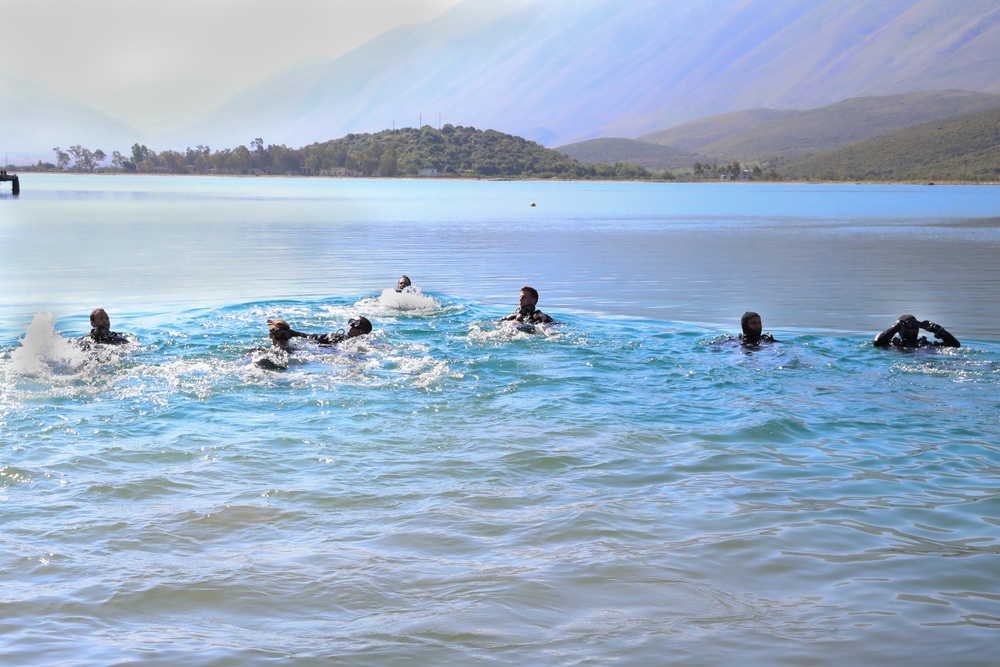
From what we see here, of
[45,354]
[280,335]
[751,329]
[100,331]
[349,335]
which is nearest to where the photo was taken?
[45,354]

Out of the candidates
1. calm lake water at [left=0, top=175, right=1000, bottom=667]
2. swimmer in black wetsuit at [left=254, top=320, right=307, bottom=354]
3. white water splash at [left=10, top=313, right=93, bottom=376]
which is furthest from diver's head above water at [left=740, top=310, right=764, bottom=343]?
white water splash at [left=10, top=313, right=93, bottom=376]

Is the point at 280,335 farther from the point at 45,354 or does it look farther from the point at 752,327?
the point at 752,327

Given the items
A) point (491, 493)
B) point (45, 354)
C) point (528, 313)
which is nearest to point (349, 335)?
point (528, 313)

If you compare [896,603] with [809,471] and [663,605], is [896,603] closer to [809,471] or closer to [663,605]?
[663,605]

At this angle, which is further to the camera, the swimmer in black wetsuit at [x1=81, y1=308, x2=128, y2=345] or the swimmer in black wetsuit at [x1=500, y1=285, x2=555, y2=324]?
the swimmer in black wetsuit at [x1=500, y1=285, x2=555, y2=324]

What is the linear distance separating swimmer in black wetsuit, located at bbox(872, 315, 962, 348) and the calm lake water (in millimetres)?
276

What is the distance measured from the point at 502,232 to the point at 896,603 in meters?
50.9

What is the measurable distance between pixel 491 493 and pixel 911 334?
10.6 m

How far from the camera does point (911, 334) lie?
17.3 m

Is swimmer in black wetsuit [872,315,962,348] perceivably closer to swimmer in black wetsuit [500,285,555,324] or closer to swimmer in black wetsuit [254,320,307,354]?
swimmer in black wetsuit [500,285,555,324]

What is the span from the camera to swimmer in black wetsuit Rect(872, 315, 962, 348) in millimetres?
17156

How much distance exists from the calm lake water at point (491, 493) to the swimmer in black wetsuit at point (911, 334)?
0.91 feet

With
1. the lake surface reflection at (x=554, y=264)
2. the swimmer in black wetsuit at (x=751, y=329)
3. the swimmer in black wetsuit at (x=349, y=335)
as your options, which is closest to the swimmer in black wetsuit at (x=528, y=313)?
the swimmer in black wetsuit at (x=349, y=335)

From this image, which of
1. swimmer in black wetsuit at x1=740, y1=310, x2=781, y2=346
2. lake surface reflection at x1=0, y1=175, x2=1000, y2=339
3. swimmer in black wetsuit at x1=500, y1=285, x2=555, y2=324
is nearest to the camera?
swimmer in black wetsuit at x1=740, y1=310, x2=781, y2=346
